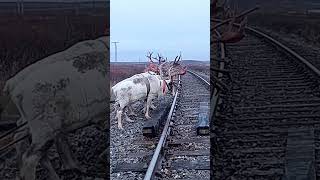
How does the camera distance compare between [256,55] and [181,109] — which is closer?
[256,55]

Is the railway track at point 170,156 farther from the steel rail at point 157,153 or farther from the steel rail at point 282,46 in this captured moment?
the steel rail at point 282,46

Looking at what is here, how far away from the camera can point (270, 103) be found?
8.64 ft

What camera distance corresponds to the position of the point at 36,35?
273 cm

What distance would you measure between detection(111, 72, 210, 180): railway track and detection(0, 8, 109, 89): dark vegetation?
5.53ft

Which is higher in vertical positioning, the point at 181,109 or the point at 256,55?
the point at 256,55

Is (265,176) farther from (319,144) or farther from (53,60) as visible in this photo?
(53,60)

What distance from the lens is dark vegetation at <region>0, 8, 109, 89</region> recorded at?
8.80 feet

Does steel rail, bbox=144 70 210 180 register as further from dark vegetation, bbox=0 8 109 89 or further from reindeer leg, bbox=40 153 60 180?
dark vegetation, bbox=0 8 109 89

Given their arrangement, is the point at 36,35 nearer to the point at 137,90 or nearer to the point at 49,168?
the point at 49,168

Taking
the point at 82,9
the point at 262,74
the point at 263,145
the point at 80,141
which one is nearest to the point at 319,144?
the point at 263,145

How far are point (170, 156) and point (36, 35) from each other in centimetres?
263

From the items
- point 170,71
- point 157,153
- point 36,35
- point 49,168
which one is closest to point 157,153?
point 157,153

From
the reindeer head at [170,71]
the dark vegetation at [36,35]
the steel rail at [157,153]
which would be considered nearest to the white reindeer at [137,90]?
the reindeer head at [170,71]

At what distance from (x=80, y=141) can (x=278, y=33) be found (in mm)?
1352
